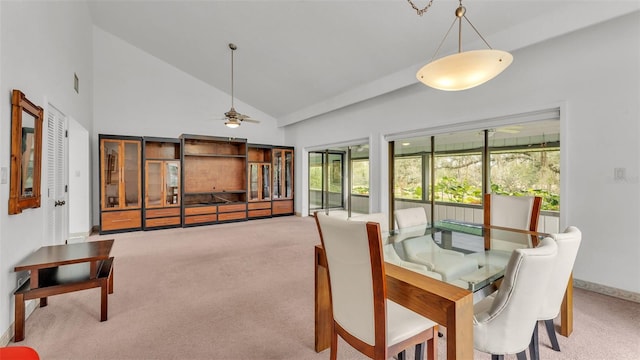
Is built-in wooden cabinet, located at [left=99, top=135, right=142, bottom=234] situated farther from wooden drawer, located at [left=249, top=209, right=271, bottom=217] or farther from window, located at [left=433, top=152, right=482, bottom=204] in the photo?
window, located at [left=433, top=152, right=482, bottom=204]

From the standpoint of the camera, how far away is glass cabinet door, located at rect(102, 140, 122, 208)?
547 cm

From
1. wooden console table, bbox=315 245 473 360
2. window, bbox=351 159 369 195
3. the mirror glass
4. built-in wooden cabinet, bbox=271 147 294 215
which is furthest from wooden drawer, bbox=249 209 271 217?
wooden console table, bbox=315 245 473 360

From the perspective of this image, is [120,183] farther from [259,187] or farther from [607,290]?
[607,290]

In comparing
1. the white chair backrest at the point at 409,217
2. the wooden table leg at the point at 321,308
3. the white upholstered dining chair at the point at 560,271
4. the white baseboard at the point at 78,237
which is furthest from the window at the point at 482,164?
the white baseboard at the point at 78,237

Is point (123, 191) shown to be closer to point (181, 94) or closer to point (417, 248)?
point (181, 94)

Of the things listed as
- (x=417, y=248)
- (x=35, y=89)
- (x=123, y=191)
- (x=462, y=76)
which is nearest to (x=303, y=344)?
(x=417, y=248)

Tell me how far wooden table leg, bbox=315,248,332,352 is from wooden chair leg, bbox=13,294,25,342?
2161 millimetres

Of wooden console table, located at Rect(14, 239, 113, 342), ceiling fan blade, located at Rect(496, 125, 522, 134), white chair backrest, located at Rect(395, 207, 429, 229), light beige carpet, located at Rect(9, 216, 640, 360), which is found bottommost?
light beige carpet, located at Rect(9, 216, 640, 360)

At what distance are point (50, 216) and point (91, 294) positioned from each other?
117cm

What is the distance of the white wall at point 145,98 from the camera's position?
5.93m

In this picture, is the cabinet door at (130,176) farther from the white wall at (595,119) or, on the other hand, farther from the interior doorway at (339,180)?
the white wall at (595,119)

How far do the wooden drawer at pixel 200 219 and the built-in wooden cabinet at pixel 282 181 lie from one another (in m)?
1.56

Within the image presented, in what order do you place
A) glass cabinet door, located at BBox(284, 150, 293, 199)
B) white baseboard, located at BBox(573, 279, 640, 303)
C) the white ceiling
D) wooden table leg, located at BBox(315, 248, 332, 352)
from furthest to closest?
1. glass cabinet door, located at BBox(284, 150, 293, 199)
2. the white ceiling
3. white baseboard, located at BBox(573, 279, 640, 303)
4. wooden table leg, located at BBox(315, 248, 332, 352)

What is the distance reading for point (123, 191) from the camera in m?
5.63
